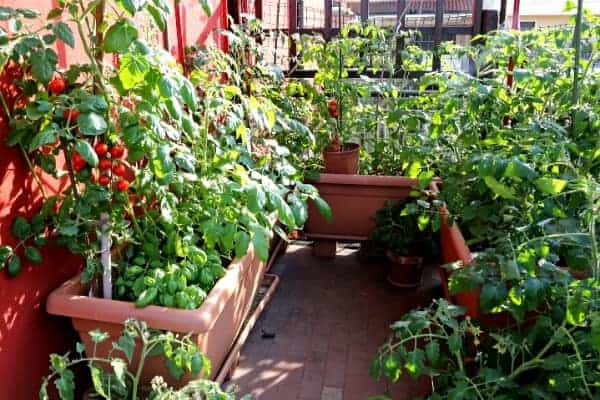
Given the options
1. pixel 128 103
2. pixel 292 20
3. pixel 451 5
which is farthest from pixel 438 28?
pixel 128 103

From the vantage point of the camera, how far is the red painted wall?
1649mm

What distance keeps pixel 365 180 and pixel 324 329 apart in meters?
0.90

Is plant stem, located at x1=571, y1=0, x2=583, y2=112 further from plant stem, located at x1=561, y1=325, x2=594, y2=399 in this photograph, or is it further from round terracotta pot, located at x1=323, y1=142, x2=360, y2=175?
round terracotta pot, located at x1=323, y1=142, x2=360, y2=175

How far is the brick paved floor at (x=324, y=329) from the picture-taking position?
2.16 metres

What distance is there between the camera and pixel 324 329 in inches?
100

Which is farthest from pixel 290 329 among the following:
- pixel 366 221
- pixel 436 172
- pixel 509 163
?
pixel 509 163

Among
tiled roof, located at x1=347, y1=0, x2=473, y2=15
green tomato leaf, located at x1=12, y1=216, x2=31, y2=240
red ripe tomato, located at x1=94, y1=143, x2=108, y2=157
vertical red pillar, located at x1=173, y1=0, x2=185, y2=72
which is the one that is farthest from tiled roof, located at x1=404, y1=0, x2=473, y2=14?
green tomato leaf, located at x1=12, y1=216, x2=31, y2=240

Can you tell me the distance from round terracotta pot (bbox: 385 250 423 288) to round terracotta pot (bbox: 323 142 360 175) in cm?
58

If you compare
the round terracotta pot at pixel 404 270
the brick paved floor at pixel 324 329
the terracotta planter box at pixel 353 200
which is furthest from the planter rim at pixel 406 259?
the terracotta planter box at pixel 353 200

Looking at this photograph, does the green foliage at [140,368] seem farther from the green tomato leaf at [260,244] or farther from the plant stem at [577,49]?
the plant stem at [577,49]

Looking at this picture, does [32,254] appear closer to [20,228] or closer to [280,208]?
[20,228]

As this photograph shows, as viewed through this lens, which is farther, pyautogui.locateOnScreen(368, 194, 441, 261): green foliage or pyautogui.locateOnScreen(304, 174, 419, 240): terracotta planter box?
pyautogui.locateOnScreen(304, 174, 419, 240): terracotta planter box

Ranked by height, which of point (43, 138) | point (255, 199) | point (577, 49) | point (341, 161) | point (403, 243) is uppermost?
point (577, 49)

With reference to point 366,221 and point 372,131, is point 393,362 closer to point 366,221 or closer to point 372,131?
point 366,221
